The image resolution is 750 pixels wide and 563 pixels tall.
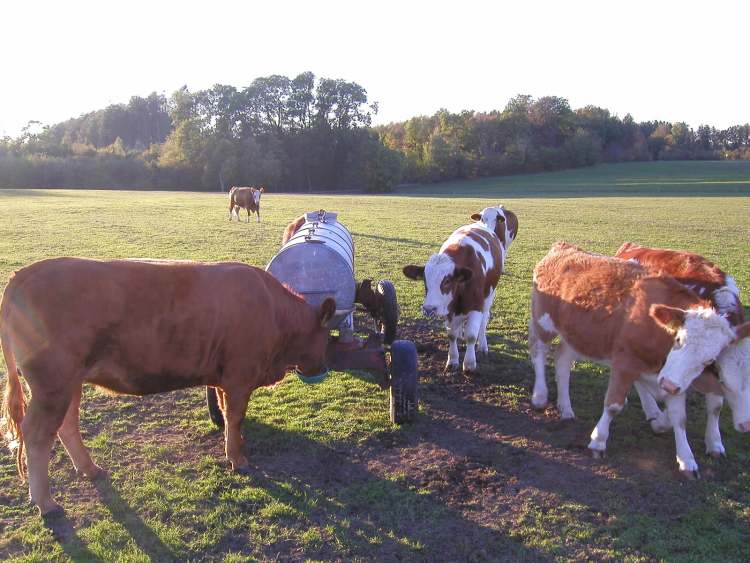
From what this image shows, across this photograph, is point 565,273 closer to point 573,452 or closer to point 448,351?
point 573,452

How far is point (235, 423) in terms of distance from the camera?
17.1 ft

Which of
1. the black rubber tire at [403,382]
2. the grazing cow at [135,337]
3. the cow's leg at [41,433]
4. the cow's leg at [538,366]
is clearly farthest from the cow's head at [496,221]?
the cow's leg at [41,433]

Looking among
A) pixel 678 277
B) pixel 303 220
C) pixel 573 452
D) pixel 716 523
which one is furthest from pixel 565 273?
pixel 303 220

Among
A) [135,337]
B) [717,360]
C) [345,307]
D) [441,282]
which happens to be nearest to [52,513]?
[135,337]

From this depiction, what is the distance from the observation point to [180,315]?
4777 millimetres

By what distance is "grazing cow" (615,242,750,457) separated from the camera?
473 centimetres

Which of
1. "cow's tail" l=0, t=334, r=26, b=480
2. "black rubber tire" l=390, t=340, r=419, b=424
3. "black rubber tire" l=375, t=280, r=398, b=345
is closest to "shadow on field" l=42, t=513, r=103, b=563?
"cow's tail" l=0, t=334, r=26, b=480

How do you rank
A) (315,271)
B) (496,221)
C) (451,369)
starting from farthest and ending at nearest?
(496,221) < (451,369) < (315,271)

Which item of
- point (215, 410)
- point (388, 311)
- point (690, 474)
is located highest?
point (388, 311)

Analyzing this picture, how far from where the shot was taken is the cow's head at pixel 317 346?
553 centimetres

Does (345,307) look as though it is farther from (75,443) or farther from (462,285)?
(75,443)

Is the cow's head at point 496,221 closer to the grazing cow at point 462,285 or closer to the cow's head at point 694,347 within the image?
the grazing cow at point 462,285

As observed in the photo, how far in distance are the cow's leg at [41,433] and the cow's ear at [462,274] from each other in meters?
4.28

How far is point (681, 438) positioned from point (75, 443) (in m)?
5.09
